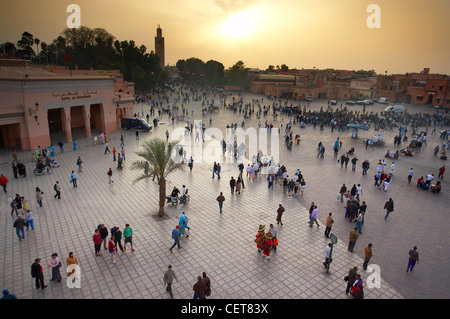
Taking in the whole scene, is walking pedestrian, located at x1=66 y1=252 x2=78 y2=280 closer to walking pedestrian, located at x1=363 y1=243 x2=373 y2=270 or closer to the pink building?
walking pedestrian, located at x1=363 y1=243 x2=373 y2=270

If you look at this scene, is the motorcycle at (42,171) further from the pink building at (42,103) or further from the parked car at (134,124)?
the parked car at (134,124)

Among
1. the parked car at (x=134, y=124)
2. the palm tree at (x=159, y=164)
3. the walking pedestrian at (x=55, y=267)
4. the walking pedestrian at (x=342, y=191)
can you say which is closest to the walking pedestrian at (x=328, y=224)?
the walking pedestrian at (x=342, y=191)

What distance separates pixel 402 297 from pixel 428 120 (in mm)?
35638

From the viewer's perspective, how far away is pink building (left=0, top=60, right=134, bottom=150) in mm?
19578

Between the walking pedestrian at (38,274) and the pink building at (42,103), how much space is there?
15.5 meters

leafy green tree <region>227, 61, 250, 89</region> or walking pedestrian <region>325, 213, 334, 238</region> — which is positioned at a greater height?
leafy green tree <region>227, 61, 250, 89</region>

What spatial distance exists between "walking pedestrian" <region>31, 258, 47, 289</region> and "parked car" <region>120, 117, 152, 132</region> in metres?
21.7

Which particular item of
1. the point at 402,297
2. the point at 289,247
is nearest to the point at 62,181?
the point at 289,247

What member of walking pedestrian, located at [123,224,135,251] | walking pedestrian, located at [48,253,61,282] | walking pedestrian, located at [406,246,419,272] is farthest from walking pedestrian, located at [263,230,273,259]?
walking pedestrian, located at [48,253,61,282]

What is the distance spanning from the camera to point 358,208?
1152 centimetres

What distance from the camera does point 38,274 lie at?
7.40 m

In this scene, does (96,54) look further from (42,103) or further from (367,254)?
(367,254)

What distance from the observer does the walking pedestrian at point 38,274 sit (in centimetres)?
730
